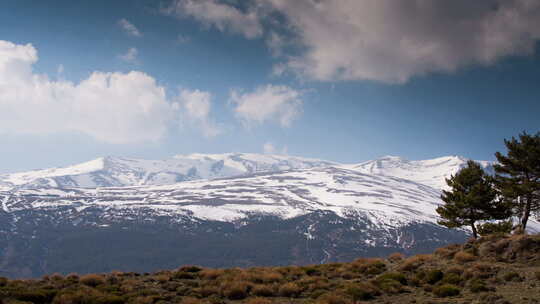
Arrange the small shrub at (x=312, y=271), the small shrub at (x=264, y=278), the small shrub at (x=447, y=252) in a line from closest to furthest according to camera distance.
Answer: the small shrub at (x=264, y=278) → the small shrub at (x=312, y=271) → the small shrub at (x=447, y=252)

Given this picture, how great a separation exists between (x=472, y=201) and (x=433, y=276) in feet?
78.6

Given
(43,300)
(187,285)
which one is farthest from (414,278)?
(43,300)

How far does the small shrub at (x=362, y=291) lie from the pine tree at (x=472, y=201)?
27419mm

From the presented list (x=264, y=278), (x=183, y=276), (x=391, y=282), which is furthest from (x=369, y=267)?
(x=183, y=276)

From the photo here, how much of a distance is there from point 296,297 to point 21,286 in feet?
55.4

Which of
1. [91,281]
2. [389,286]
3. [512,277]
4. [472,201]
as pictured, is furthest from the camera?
[472,201]

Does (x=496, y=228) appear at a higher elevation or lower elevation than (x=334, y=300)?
higher

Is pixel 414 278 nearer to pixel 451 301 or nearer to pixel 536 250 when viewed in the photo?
pixel 451 301

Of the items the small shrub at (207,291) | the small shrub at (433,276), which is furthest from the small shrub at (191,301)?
the small shrub at (433,276)

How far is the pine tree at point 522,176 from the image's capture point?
40.5 meters

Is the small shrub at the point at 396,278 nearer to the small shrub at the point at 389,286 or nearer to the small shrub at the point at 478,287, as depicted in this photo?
the small shrub at the point at 389,286

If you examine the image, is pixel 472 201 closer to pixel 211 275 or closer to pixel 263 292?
pixel 263 292

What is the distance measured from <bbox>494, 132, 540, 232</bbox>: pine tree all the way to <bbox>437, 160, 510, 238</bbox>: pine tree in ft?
4.98

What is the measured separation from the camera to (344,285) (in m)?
21.8
